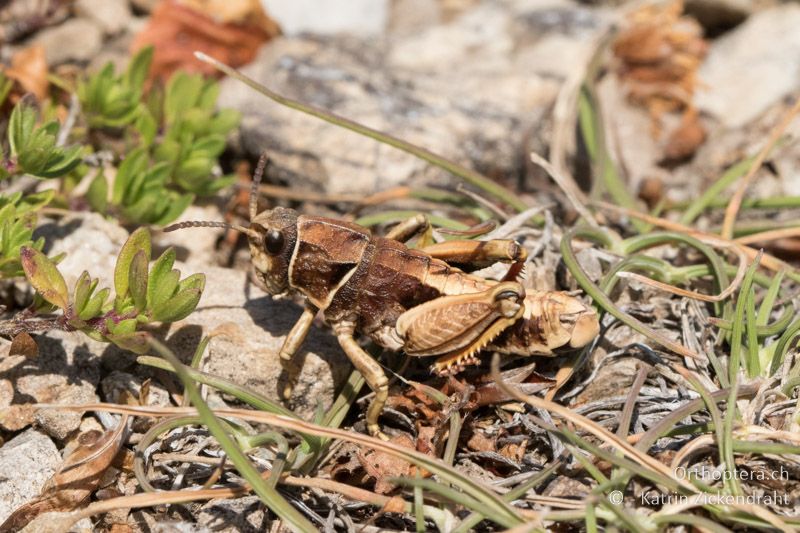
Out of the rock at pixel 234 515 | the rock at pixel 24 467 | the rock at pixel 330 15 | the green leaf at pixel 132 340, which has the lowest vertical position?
the rock at pixel 24 467

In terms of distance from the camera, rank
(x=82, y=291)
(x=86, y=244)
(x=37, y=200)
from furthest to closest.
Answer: (x=86, y=244)
(x=37, y=200)
(x=82, y=291)

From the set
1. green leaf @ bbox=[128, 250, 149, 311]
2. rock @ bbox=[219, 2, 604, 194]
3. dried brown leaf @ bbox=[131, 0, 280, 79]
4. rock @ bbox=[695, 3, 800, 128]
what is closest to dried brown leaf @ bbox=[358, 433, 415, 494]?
green leaf @ bbox=[128, 250, 149, 311]

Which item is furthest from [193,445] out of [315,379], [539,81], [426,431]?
[539,81]

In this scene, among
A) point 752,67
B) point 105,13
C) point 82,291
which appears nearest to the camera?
point 82,291

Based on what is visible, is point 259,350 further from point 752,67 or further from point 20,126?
point 752,67

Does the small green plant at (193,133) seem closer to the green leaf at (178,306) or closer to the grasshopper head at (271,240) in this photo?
the grasshopper head at (271,240)

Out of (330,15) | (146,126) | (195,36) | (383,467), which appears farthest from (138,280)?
(330,15)

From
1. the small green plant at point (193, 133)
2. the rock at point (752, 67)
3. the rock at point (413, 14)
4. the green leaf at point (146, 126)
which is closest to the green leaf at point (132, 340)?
the small green plant at point (193, 133)
